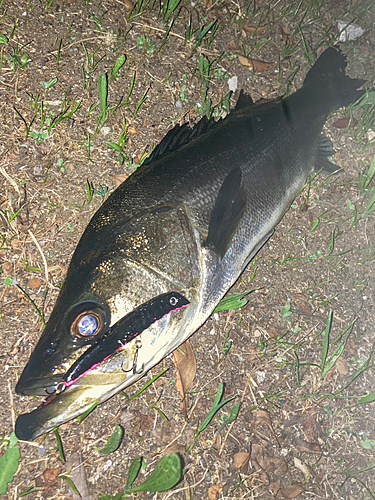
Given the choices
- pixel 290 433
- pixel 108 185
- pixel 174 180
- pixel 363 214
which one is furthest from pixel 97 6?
pixel 290 433

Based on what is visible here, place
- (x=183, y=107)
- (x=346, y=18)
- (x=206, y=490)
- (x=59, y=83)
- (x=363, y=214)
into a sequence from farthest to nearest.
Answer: (x=346, y=18)
(x=363, y=214)
(x=183, y=107)
(x=59, y=83)
(x=206, y=490)

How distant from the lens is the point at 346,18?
4.62 metres

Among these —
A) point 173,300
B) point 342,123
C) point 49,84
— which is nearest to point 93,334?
point 173,300

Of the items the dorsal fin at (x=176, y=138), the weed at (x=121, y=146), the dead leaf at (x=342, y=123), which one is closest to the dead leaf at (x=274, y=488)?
the dorsal fin at (x=176, y=138)

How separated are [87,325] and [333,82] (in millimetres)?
3313

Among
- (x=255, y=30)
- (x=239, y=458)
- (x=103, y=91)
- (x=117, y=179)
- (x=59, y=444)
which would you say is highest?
(x=103, y=91)

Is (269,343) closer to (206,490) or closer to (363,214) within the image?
(206,490)

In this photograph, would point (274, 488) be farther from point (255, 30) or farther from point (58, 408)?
point (255, 30)

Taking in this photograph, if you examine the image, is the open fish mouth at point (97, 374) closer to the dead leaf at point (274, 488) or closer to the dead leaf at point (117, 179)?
the dead leaf at point (117, 179)

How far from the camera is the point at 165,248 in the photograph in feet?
7.74

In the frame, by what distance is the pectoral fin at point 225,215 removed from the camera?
8.32 ft

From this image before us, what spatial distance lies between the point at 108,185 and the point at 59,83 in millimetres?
1022

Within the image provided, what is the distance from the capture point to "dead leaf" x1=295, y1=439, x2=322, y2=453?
3.06m

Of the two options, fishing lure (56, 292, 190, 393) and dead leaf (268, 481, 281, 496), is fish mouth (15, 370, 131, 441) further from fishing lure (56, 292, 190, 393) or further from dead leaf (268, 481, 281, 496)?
dead leaf (268, 481, 281, 496)
